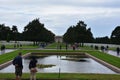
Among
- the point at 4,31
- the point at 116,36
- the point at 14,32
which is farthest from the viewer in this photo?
the point at 14,32

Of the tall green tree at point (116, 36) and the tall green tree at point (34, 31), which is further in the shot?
the tall green tree at point (116, 36)

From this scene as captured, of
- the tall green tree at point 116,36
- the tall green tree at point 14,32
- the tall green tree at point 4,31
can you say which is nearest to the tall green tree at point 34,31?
the tall green tree at point 116,36

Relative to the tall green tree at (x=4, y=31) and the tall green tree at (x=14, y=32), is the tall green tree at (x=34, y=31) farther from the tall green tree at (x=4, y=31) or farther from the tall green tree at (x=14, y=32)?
the tall green tree at (x=14, y=32)

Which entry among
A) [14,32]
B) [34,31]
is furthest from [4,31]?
[34,31]

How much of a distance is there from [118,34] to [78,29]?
22672 millimetres

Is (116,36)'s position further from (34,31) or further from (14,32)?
(14,32)

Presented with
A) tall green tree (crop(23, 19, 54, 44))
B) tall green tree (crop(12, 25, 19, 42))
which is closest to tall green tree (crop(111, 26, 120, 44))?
tall green tree (crop(23, 19, 54, 44))

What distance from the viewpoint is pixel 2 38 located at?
16550cm

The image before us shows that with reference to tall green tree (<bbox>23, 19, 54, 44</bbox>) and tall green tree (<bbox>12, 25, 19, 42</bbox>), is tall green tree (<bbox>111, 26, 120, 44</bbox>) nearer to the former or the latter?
tall green tree (<bbox>23, 19, 54, 44</bbox>)

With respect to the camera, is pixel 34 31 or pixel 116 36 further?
pixel 116 36

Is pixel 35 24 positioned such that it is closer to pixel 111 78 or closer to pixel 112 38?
pixel 112 38

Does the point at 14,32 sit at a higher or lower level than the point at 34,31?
higher

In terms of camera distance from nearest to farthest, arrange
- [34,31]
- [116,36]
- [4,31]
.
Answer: [34,31] → [116,36] → [4,31]

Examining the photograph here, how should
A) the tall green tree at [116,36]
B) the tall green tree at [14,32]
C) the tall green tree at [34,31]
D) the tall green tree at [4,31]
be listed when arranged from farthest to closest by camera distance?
the tall green tree at [14,32]
the tall green tree at [4,31]
the tall green tree at [116,36]
the tall green tree at [34,31]
